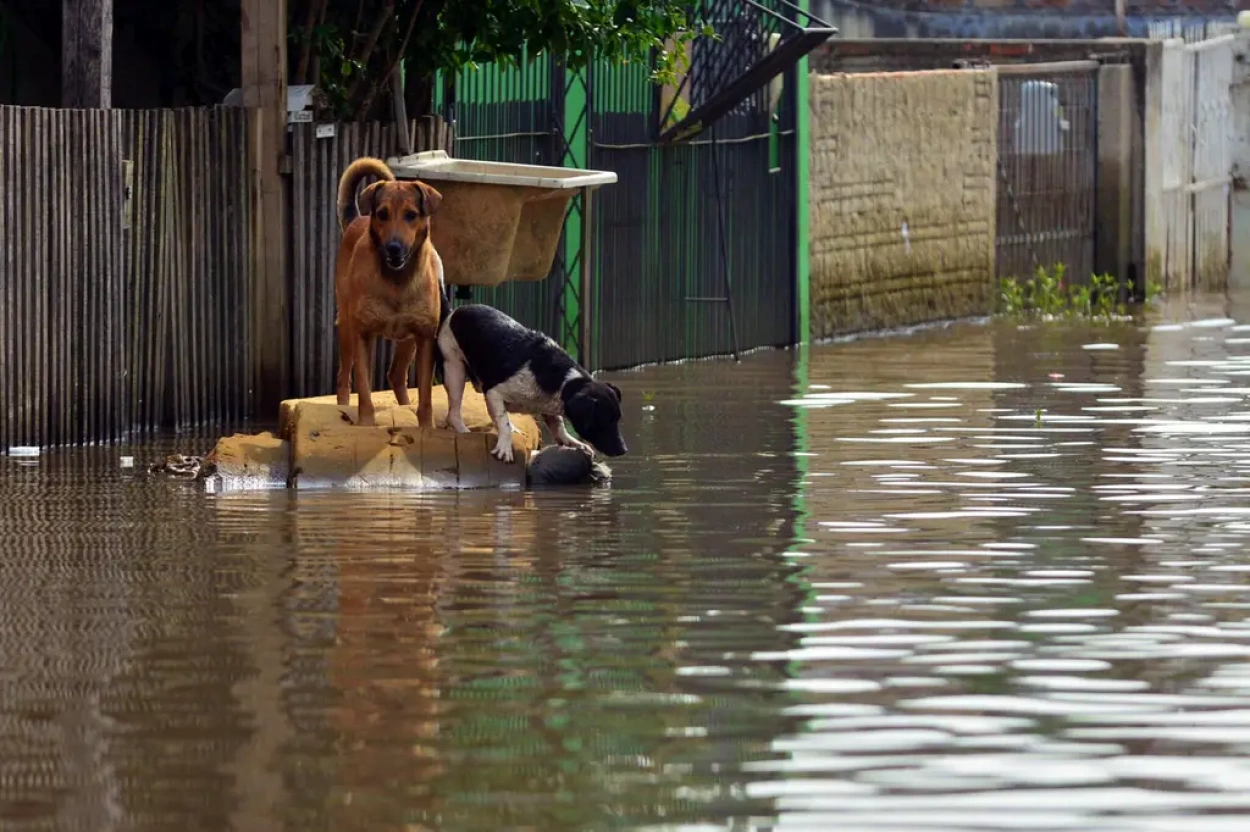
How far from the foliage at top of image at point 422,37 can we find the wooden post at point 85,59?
1499 millimetres

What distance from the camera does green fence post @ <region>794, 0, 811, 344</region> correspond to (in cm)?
2378

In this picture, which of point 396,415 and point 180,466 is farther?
point 396,415

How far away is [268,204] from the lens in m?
16.5

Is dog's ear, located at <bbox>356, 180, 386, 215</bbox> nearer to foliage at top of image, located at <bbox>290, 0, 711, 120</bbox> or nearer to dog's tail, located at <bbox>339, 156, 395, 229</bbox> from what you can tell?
dog's tail, located at <bbox>339, 156, 395, 229</bbox>

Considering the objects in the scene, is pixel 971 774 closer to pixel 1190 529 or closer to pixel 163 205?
pixel 1190 529

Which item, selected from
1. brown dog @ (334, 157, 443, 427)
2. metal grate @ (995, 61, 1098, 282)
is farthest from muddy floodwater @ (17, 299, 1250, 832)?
metal grate @ (995, 61, 1098, 282)

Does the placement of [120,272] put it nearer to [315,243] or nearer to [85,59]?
[85,59]

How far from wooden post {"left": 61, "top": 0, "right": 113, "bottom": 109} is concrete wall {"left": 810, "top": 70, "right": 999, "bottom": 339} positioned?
976 centimetres

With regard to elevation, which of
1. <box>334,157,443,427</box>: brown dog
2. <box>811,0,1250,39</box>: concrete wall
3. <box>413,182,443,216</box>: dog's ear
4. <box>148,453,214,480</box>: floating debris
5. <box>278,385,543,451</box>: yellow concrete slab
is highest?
<box>811,0,1250,39</box>: concrete wall

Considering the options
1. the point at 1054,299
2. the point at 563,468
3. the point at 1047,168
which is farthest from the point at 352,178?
the point at 1047,168

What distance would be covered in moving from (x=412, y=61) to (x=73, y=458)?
4096 mm

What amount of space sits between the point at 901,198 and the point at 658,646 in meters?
17.6

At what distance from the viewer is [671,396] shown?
18.3 m

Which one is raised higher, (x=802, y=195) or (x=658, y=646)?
(x=802, y=195)
